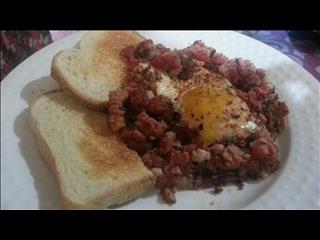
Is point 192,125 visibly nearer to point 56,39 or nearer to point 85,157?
point 85,157

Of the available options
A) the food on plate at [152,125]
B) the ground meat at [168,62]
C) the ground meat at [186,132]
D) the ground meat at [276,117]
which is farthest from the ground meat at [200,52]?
the ground meat at [186,132]

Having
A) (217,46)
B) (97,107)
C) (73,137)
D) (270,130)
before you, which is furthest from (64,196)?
(217,46)

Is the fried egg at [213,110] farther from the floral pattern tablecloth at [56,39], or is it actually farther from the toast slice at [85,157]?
the floral pattern tablecloth at [56,39]

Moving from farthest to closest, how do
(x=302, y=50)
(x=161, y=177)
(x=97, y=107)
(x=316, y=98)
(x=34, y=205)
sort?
(x=302, y=50) < (x=316, y=98) < (x=97, y=107) < (x=161, y=177) < (x=34, y=205)

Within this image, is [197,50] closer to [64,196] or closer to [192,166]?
[192,166]

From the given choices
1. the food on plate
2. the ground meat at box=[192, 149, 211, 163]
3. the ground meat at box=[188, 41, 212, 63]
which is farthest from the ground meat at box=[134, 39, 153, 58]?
the ground meat at box=[192, 149, 211, 163]

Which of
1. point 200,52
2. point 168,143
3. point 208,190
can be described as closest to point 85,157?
point 168,143
